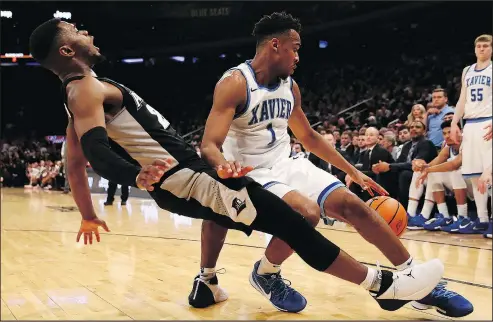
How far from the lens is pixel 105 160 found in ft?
7.87

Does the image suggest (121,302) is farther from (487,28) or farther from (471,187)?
(487,28)

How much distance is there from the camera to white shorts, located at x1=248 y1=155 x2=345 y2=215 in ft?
10.2

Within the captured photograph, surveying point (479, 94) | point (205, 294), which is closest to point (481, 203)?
point (479, 94)

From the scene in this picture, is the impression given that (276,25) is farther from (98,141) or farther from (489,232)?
(489,232)

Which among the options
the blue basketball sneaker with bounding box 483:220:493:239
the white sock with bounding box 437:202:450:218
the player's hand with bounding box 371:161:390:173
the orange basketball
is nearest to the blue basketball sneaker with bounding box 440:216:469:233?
the white sock with bounding box 437:202:450:218

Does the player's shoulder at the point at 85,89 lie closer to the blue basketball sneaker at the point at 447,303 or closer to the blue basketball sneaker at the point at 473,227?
the blue basketball sneaker at the point at 447,303

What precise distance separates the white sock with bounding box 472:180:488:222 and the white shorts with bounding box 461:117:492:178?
29 centimetres

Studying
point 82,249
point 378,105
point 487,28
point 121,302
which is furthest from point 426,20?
point 121,302

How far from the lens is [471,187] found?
274 inches

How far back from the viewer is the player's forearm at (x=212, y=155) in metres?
2.80

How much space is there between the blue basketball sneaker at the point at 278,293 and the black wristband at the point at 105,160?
3.93ft

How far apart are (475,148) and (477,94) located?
0.60 m

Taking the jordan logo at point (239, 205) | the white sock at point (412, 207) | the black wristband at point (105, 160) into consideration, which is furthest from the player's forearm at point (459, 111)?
the black wristband at point (105, 160)

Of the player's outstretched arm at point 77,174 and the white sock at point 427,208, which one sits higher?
the player's outstretched arm at point 77,174
